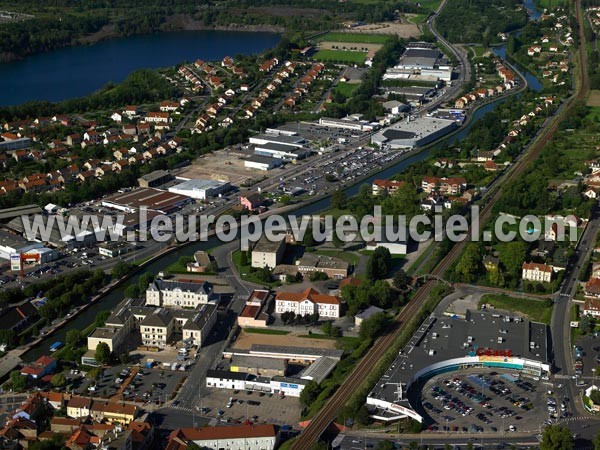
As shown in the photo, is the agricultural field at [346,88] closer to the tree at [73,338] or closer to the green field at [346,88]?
the green field at [346,88]

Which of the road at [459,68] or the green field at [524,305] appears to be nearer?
the green field at [524,305]

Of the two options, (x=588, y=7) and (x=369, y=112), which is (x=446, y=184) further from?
(x=588, y=7)

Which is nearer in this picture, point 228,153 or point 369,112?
point 228,153

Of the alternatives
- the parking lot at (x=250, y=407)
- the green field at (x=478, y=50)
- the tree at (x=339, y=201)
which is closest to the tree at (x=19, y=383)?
the parking lot at (x=250, y=407)

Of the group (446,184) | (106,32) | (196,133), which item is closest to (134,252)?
(446,184)

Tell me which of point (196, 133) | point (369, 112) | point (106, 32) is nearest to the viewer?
point (196, 133)

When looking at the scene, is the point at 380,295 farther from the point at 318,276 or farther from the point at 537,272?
the point at 537,272

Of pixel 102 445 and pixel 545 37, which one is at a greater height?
pixel 545 37
